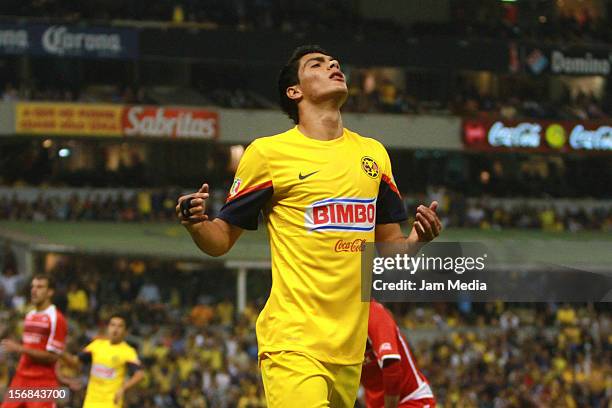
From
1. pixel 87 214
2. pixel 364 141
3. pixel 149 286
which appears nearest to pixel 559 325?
pixel 149 286

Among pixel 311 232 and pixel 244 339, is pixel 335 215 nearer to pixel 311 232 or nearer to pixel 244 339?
pixel 311 232

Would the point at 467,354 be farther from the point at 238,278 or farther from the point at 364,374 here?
the point at 364,374

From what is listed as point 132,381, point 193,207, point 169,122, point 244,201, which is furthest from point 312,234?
point 169,122

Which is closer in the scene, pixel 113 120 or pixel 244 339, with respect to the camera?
pixel 244 339

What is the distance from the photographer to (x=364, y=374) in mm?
8203

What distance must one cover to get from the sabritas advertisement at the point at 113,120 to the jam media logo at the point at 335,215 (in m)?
30.7

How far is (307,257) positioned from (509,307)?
25792 mm

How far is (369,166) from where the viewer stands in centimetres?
522

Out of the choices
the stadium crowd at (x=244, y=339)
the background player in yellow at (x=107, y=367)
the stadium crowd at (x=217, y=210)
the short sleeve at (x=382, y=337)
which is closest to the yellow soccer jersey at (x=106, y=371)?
the background player in yellow at (x=107, y=367)

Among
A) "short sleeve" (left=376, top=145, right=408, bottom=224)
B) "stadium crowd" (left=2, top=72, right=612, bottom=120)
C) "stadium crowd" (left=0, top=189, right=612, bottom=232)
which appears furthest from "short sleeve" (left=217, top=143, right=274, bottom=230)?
"stadium crowd" (left=2, top=72, right=612, bottom=120)

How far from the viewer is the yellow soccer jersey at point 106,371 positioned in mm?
11977

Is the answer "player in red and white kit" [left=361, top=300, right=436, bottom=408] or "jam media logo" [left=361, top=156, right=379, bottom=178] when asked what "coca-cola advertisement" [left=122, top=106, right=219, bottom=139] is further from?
"jam media logo" [left=361, top=156, right=379, bottom=178]

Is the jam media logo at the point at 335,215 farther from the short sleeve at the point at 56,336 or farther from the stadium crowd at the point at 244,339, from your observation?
the stadium crowd at the point at 244,339

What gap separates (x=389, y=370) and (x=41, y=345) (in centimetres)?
409
